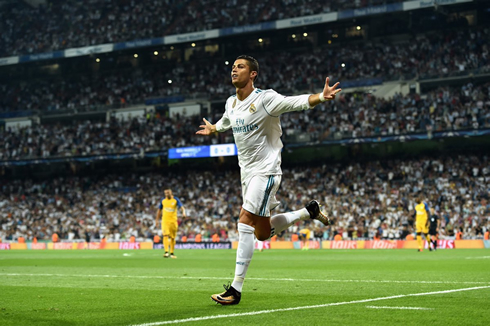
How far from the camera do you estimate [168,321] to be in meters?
6.04

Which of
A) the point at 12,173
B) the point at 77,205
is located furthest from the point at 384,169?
the point at 12,173

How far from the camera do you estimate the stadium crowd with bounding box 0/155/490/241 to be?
3966 cm

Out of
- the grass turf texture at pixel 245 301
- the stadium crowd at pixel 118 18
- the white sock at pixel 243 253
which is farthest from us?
the stadium crowd at pixel 118 18

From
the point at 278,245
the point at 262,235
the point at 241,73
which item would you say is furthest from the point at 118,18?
the point at 262,235

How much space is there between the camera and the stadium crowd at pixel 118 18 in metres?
51.5

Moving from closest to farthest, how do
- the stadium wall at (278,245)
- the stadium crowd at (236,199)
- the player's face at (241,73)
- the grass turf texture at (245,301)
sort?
the grass turf texture at (245,301), the player's face at (241,73), the stadium wall at (278,245), the stadium crowd at (236,199)

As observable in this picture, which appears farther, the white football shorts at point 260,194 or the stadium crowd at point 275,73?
the stadium crowd at point 275,73

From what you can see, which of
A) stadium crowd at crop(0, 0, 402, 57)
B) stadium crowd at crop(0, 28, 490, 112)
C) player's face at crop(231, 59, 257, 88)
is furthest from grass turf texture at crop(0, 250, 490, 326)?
stadium crowd at crop(0, 0, 402, 57)

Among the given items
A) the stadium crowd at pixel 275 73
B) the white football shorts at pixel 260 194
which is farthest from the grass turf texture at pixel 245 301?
the stadium crowd at pixel 275 73

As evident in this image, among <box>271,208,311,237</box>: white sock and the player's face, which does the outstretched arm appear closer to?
the player's face

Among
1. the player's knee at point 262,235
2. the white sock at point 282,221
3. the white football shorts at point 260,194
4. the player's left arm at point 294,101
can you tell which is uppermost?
the player's left arm at point 294,101

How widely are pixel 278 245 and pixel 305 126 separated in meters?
12.1

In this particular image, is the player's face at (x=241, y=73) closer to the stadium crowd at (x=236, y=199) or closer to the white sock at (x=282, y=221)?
the white sock at (x=282, y=221)

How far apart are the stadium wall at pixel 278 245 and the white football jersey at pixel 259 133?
27365 mm
